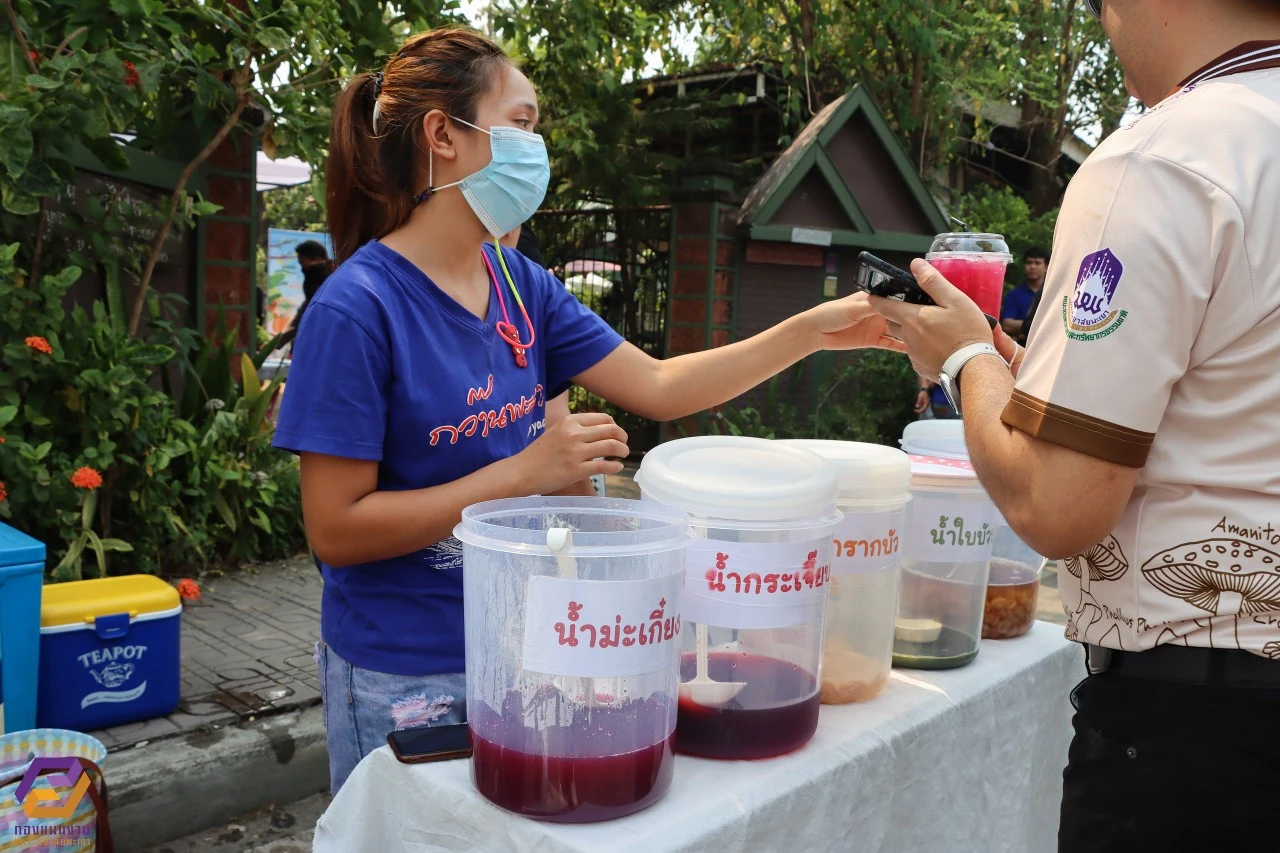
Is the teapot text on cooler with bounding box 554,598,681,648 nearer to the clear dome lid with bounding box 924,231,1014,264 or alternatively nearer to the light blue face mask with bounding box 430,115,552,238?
the light blue face mask with bounding box 430,115,552,238

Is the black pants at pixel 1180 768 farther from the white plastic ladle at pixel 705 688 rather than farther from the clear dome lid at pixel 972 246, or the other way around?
the clear dome lid at pixel 972 246

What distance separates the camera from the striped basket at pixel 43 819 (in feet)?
8.15

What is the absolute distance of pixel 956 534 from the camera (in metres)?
1.89

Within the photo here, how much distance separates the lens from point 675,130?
10430 millimetres

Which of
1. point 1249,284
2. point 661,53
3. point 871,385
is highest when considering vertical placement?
point 661,53

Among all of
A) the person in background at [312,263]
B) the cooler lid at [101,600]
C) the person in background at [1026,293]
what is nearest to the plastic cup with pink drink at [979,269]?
the cooler lid at [101,600]

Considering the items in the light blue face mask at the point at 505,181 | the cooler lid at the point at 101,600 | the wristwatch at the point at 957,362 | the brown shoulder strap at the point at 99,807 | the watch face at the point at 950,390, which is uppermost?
the light blue face mask at the point at 505,181

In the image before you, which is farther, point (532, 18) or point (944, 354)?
point (532, 18)

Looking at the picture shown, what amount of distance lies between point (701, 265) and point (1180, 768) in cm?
762

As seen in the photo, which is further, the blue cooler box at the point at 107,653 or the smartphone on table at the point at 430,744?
the blue cooler box at the point at 107,653

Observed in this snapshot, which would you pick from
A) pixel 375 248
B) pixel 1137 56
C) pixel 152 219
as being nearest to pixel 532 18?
pixel 152 219

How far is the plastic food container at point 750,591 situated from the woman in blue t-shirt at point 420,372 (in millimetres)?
223

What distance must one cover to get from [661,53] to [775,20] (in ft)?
4.31

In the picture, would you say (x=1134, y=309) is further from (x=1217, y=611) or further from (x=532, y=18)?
(x=532, y=18)
